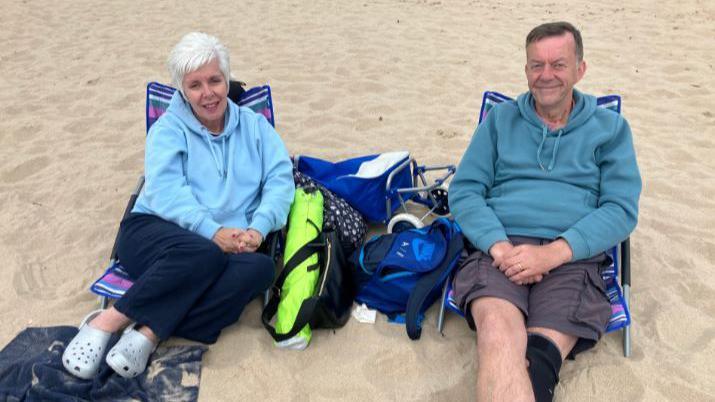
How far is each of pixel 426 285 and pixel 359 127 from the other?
8.33 ft

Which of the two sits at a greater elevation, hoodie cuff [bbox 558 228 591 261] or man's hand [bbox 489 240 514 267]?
hoodie cuff [bbox 558 228 591 261]

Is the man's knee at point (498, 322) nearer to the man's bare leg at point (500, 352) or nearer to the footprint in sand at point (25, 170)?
the man's bare leg at point (500, 352)

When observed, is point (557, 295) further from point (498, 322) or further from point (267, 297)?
point (267, 297)

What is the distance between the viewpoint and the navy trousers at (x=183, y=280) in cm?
261

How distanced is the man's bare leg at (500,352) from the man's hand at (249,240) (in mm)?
1114

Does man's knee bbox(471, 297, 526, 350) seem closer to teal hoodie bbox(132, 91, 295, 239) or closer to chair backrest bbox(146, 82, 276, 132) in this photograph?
teal hoodie bbox(132, 91, 295, 239)

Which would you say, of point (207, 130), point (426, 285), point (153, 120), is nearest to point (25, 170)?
point (153, 120)

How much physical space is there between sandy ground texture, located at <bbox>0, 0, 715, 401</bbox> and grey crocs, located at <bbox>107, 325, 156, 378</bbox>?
0.97ft

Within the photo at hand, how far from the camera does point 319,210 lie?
330 centimetres

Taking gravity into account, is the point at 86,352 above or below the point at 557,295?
below

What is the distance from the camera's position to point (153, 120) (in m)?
3.59

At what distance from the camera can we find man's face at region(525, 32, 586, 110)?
2.69 m

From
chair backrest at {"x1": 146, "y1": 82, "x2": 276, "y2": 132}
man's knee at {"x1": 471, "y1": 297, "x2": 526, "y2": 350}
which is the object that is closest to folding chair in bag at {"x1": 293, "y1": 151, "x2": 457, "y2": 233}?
chair backrest at {"x1": 146, "y1": 82, "x2": 276, "y2": 132}

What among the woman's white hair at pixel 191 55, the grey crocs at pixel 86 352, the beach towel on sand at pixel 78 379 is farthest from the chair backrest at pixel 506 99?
the grey crocs at pixel 86 352
